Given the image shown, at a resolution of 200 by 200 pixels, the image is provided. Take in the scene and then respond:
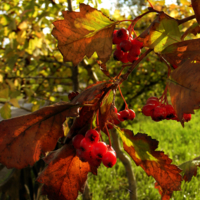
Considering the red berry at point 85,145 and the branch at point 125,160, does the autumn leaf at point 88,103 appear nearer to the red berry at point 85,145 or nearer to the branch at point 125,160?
the red berry at point 85,145

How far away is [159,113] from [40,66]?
216 cm

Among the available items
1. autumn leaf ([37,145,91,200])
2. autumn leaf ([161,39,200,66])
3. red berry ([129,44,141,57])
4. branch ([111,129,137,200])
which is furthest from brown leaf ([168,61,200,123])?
branch ([111,129,137,200])

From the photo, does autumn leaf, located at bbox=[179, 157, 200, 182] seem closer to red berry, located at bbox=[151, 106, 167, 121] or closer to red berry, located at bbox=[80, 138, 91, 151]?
red berry, located at bbox=[151, 106, 167, 121]

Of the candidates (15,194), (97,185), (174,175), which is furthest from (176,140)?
(174,175)

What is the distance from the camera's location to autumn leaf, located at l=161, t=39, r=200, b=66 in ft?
1.65

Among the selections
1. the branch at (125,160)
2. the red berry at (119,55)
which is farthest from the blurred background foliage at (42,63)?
the red berry at (119,55)

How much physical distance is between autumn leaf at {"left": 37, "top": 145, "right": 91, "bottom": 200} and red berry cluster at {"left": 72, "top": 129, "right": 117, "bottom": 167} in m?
0.04

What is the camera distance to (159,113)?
649 mm

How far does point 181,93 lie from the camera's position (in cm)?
44

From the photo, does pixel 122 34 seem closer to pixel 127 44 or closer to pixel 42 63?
pixel 127 44

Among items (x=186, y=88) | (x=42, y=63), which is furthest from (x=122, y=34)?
(x=42, y=63)

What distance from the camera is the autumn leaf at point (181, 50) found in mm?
503

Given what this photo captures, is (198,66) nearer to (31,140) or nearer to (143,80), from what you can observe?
(31,140)

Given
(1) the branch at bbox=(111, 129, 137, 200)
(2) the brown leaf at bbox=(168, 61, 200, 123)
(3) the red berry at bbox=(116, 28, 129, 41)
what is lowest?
(1) the branch at bbox=(111, 129, 137, 200)
